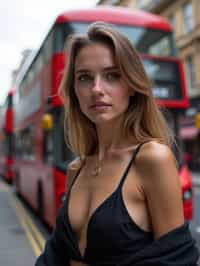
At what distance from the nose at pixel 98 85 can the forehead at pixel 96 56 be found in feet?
0.12

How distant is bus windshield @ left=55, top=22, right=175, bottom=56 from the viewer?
259 inches

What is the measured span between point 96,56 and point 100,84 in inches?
3.8

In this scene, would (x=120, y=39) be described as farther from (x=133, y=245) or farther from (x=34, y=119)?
(x=34, y=119)

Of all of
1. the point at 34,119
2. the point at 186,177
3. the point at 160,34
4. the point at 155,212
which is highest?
the point at 160,34

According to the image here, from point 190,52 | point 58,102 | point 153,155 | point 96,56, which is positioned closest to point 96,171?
point 153,155

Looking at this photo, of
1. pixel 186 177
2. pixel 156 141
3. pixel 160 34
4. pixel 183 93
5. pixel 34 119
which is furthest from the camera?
pixel 34 119

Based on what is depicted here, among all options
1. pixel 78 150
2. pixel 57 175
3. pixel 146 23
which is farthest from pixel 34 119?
pixel 78 150

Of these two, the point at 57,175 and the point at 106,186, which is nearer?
the point at 106,186

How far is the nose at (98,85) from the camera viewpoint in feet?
4.09

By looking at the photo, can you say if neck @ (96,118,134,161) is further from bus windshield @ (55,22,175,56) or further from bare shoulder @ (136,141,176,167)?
bus windshield @ (55,22,175,56)

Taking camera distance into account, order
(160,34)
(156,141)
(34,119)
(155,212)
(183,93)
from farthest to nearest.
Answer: (34,119) < (160,34) < (183,93) < (156,141) < (155,212)

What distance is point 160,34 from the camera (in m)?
7.15

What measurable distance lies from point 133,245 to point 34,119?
25.5 feet

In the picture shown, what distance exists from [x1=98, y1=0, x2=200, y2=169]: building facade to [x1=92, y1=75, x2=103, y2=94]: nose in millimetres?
20065
